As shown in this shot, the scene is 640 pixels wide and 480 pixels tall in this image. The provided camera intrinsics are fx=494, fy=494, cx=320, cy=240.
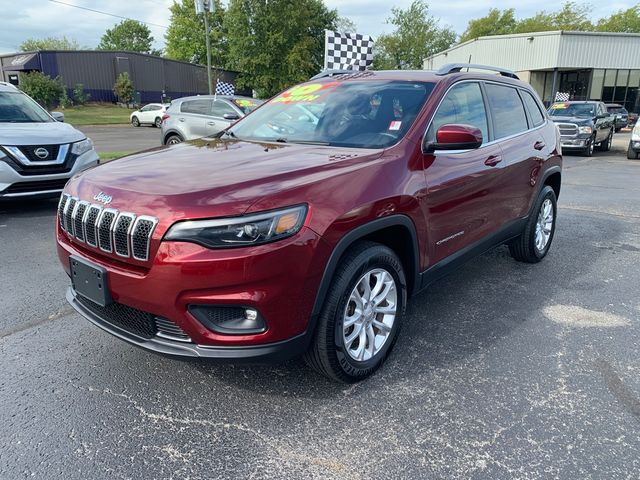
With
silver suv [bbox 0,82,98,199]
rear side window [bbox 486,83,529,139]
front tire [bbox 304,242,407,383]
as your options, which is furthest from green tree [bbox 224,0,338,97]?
front tire [bbox 304,242,407,383]

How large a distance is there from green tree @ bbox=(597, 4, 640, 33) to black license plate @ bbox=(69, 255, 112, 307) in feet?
248

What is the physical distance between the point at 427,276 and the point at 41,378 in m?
2.41

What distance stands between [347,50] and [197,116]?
435 cm

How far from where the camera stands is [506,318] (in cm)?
373

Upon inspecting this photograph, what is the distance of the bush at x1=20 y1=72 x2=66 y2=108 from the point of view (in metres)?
35.4

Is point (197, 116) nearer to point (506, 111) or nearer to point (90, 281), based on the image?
point (506, 111)

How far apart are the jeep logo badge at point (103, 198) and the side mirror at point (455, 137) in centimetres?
186

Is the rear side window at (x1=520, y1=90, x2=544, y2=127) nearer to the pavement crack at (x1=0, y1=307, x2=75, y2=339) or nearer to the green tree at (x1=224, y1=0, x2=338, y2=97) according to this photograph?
the pavement crack at (x1=0, y1=307, x2=75, y2=339)

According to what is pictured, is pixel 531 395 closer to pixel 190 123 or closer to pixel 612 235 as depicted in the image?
pixel 612 235

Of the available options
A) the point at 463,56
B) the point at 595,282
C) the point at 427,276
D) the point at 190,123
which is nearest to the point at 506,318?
the point at 427,276

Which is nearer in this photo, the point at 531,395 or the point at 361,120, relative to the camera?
the point at 531,395

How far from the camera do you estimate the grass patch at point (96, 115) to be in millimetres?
32509

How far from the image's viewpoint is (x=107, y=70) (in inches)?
1759

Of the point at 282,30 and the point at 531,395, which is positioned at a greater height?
the point at 282,30
